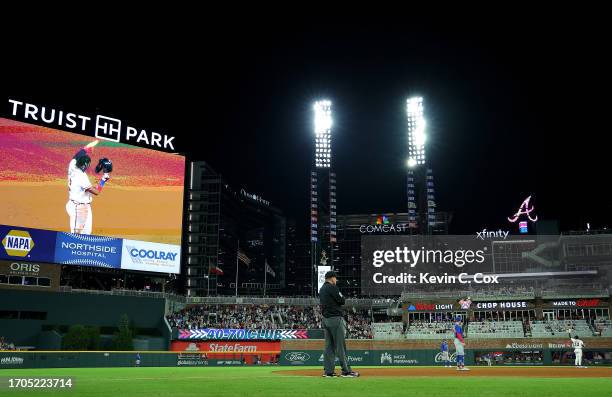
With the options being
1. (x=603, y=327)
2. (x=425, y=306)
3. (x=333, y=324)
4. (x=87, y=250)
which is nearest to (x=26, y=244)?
(x=87, y=250)

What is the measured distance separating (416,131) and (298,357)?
42646 millimetres

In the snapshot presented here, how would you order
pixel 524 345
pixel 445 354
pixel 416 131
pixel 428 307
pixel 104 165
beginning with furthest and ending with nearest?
pixel 416 131, pixel 428 307, pixel 104 165, pixel 524 345, pixel 445 354

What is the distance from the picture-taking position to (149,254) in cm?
4488

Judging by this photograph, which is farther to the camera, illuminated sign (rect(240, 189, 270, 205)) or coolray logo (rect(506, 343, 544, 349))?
→ illuminated sign (rect(240, 189, 270, 205))

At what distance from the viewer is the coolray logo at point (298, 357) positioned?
38013mm

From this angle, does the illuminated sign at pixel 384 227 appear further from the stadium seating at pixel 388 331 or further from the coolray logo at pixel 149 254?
the coolray logo at pixel 149 254

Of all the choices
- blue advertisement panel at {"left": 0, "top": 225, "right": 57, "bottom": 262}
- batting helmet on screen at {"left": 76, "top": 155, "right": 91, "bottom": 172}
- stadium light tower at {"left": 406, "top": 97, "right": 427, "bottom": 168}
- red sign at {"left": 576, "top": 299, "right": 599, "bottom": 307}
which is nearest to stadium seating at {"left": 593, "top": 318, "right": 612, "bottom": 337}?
red sign at {"left": 576, "top": 299, "right": 599, "bottom": 307}

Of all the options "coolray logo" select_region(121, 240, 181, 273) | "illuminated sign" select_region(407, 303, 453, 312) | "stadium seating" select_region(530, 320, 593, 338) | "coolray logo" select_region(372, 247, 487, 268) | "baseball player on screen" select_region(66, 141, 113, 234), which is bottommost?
"stadium seating" select_region(530, 320, 593, 338)

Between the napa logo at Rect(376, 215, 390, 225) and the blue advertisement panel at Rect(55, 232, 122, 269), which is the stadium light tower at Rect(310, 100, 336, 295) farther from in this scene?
the blue advertisement panel at Rect(55, 232, 122, 269)

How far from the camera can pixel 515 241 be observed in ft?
223

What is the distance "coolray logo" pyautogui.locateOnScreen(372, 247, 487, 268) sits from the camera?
6241 centimetres

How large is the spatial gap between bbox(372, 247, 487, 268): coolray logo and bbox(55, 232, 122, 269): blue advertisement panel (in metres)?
31.9

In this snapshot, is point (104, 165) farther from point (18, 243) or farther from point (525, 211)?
point (525, 211)

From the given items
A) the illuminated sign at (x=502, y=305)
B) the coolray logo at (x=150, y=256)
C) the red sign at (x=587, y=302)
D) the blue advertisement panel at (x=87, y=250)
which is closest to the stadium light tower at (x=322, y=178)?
the illuminated sign at (x=502, y=305)
